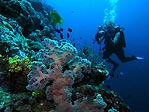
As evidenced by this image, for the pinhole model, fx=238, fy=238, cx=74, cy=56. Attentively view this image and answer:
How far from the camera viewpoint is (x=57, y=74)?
2412 mm

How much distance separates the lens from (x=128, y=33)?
6594 centimetres

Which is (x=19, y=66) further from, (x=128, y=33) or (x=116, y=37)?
(x=128, y=33)

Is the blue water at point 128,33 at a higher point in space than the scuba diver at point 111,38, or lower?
higher

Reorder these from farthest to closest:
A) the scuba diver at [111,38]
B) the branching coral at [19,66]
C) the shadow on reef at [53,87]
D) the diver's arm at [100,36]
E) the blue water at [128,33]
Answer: the blue water at [128,33] → the scuba diver at [111,38] → the diver's arm at [100,36] → the branching coral at [19,66] → the shadow on reef at [53,87]

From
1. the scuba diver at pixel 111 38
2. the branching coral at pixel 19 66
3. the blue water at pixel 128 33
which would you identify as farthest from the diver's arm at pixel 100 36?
the branching coral at pixel 19 66

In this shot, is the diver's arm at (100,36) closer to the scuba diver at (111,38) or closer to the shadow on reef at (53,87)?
the scuba diver at (111,38)

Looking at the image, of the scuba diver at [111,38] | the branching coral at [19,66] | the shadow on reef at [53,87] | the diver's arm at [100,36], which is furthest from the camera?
the scuba diver at [111,38]

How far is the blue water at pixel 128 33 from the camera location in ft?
98.2

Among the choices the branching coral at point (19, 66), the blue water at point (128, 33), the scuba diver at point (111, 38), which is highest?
the blue water at point (128, 33)

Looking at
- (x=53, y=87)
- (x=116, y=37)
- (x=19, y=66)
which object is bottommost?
(x=53, y=87)

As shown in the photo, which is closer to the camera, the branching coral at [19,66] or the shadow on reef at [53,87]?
the shadow on reef at [53,87]

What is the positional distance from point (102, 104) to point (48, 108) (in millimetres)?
540

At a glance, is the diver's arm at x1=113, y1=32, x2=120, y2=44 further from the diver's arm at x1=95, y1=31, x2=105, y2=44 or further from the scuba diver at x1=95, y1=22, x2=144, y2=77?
the diver's arm at x1=95, y1=31, x2=105, y2=44

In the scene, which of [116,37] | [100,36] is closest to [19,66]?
[100,36]
